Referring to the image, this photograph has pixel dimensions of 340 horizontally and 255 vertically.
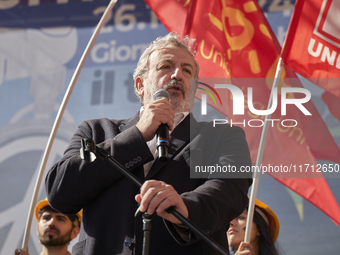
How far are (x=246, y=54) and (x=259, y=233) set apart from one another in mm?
1491

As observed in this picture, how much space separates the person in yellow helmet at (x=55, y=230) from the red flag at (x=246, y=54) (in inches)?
55.6

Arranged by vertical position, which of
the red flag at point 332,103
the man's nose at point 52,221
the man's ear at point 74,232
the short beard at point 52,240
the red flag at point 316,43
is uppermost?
the red flag at point 332,103

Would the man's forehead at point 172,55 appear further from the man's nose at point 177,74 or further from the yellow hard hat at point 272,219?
the yellow hard hat at point 272,219

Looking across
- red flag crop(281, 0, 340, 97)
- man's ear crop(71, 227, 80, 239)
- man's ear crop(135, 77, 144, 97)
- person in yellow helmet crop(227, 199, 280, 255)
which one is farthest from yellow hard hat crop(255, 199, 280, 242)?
man's ear crop(135, 77, 144, 97)

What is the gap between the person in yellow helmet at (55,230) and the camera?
3674mm

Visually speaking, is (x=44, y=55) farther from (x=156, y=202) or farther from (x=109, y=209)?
(x=156, y=202)

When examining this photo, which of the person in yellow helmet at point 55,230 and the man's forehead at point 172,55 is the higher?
the man's forehead at point 172,55

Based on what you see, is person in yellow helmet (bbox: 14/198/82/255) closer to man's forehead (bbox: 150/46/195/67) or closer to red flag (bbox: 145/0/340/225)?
red flag (bbox: 145/0/340/225)

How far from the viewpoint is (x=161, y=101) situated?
5.25 ft

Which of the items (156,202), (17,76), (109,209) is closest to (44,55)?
(17,76)

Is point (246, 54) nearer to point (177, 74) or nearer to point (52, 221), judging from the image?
point (52, 221)

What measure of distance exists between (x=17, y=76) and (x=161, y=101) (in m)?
4.84

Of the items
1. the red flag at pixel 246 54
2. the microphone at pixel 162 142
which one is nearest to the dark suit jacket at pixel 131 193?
the microphone at pixel 162 142

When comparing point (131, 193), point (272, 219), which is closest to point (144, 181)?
point (131, 193)
